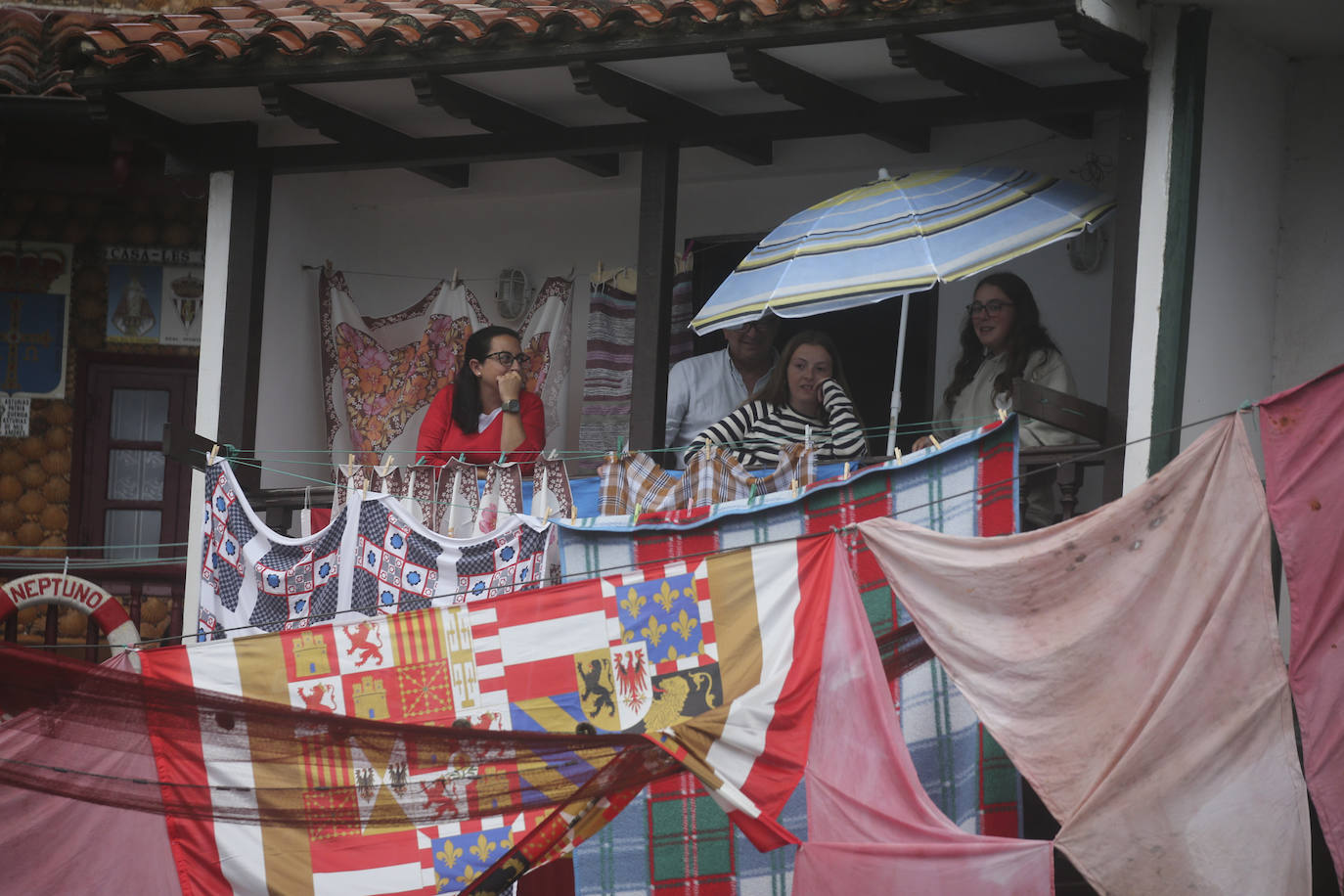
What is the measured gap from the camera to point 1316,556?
562 cm

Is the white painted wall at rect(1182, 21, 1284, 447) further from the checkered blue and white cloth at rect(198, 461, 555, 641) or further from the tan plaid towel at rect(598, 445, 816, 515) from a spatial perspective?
the checkered blue and white cloth at rect(198, 461, 555, 641)

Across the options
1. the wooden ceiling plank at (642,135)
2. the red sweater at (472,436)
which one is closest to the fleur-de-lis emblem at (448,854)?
the red sweater at (472,436)

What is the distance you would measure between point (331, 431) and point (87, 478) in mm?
2156

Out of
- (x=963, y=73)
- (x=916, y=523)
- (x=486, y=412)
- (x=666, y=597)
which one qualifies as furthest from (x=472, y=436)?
(x=963, y=73)

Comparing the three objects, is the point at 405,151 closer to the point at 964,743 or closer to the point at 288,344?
the point at 288,344

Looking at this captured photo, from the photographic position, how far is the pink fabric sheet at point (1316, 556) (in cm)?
546

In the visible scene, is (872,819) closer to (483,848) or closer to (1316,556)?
(483,848)

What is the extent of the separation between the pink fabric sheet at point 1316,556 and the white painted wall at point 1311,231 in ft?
7.47

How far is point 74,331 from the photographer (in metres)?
11.0

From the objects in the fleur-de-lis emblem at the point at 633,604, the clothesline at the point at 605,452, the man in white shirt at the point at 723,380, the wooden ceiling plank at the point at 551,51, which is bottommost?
the fleur-de-lis emblem at the point at 633,604

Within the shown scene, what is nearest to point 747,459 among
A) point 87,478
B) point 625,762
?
point 625,762

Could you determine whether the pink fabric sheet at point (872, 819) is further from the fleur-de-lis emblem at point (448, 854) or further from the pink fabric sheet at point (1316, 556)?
the fleur-de-lis emblem at point (448, 854)

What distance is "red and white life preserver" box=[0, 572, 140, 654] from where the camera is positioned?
948 centimetres

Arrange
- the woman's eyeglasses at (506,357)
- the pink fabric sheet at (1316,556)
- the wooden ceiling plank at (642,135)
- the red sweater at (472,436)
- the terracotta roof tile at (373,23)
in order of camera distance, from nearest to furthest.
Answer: the pink fabric sheet at (1316,556) → the terracotta roof tile at (373,23) → the wooden ceiling plank at (642,135) → the red sweater at (472,436) → the woman's eyeglasses at (506,357)
